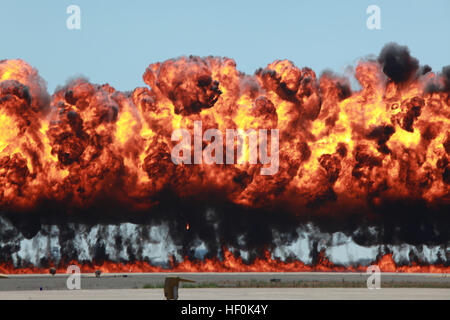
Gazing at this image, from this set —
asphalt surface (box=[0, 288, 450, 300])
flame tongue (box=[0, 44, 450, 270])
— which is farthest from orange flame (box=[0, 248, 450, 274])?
asphalt surface (box=[0, 288, 450, 300])

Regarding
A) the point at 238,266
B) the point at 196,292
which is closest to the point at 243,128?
the point at 238,266

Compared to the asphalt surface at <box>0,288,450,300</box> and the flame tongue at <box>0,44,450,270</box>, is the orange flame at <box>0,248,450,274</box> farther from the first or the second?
the asphalt surface at <box>0,288,450,300</box>

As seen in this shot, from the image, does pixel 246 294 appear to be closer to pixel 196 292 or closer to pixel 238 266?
pixel 196 292

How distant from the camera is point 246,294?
11025 centimetres

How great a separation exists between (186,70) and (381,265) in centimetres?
5389

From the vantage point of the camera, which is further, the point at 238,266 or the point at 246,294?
the point at 238,266

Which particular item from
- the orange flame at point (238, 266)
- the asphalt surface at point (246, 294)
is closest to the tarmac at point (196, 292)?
the asphalt surface at point (246, 294)

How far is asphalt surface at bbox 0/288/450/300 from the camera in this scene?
341ft

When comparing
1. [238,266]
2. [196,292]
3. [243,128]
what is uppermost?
[243,128]

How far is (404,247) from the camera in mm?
188625

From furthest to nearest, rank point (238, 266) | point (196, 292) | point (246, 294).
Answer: point (238, 266)
point (196, 292)
point (246, 294)

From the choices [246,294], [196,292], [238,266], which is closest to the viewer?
[246,294]

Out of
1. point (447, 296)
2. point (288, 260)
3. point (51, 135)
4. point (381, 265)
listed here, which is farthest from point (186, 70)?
point (447, 296)
